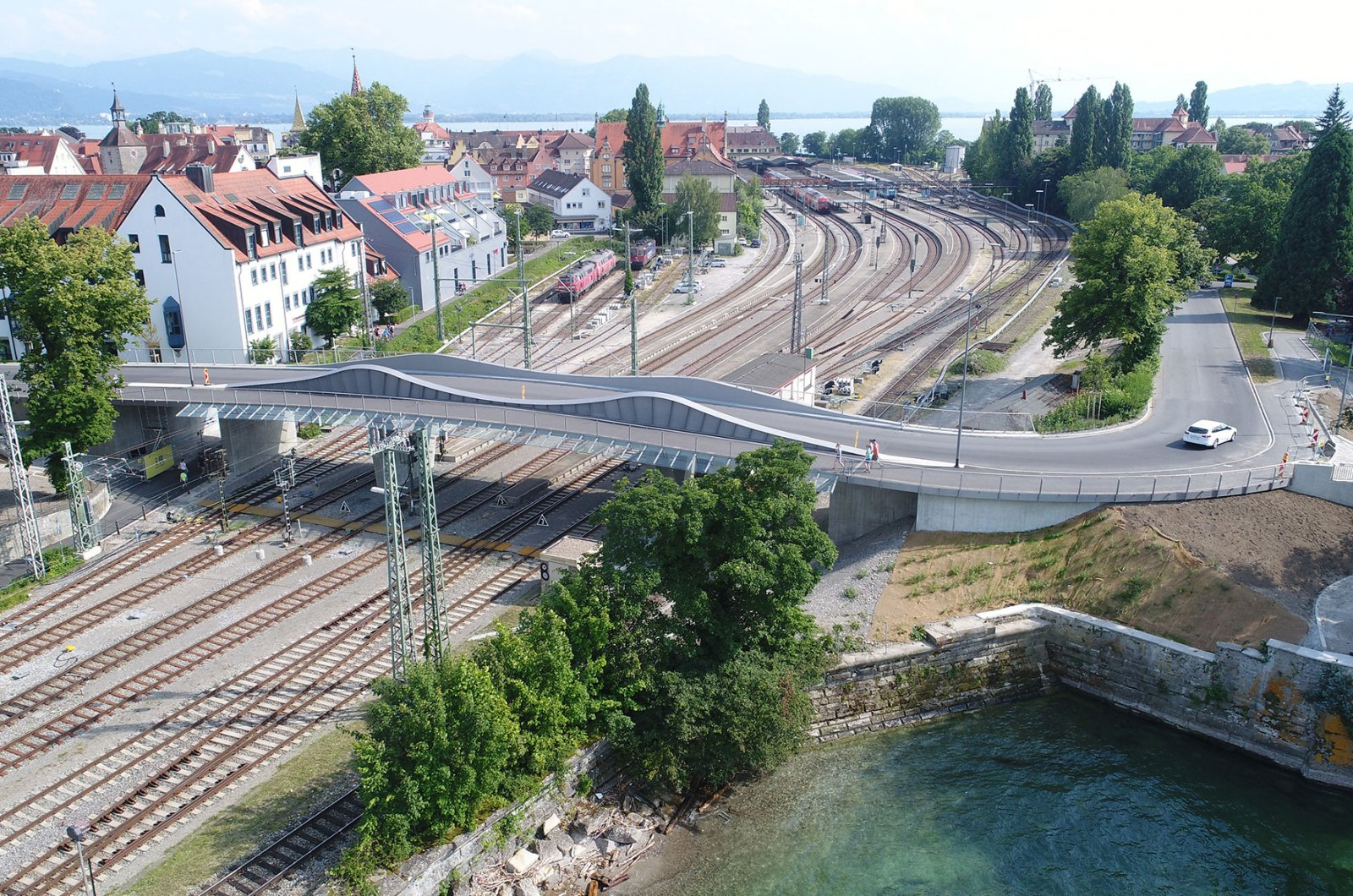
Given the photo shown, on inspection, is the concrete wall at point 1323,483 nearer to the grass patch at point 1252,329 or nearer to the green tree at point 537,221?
the grass patch at point 1252,329

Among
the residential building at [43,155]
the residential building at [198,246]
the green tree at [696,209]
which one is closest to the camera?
the residential building at [198,246]

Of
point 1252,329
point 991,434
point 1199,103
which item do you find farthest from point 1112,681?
point 1199,103

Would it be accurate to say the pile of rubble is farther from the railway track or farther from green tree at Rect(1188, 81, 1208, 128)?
green tree at Rect(1188, 81, 1208, 128)

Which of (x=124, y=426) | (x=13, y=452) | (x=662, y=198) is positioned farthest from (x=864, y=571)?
(x=662, y=198)

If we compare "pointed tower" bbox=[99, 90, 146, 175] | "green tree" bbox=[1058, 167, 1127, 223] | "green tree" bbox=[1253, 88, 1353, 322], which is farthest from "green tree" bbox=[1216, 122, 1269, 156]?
"pointed tower" bbox=[99, 90, 146, 175]

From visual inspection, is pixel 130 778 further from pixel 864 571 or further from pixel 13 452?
pixel 864 571

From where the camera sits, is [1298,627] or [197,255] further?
[197,255]

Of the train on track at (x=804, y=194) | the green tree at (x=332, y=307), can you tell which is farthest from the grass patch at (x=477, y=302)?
the train on track at (x=804, y=194)

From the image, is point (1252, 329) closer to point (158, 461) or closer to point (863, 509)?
point (863, 509)
